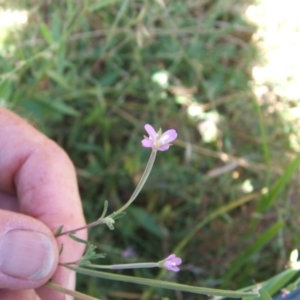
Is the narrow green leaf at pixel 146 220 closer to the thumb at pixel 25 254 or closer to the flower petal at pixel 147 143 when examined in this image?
the thumb at pixel 25 254

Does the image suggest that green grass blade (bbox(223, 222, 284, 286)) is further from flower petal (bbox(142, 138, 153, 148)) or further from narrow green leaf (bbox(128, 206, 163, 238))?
flower petal (bbox(142, 138, 153, 148))

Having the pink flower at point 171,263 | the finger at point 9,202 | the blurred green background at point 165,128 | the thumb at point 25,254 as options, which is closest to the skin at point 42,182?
the finger at point 9,202

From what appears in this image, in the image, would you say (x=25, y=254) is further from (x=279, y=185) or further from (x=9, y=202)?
(x=279, y=185)

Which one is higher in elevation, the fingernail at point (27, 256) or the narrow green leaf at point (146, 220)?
the narrow green leaf at point (146, 220)

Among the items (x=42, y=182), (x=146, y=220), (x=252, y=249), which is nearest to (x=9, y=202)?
(x=42, y=182)

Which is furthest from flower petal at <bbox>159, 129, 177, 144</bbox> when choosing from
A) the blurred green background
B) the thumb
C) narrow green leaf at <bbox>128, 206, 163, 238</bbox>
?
narrow green leaf at <bbox>128, 206, 163, 238</bbox>

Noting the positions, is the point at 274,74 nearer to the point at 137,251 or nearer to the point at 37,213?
the point at 137,251

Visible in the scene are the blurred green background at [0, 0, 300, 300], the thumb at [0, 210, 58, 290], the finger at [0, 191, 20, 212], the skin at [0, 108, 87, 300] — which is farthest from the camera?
the blurred green background at [0, 0, 300, 300]
